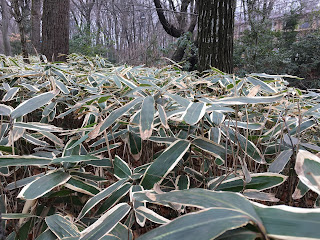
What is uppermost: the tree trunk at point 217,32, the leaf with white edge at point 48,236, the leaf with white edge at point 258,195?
the tree trunk at point 217,32

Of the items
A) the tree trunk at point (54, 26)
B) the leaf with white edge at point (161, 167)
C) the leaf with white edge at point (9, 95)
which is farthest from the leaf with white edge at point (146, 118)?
the tree trunk at point (54, 26)

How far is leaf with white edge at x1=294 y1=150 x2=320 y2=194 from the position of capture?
254 millimetres

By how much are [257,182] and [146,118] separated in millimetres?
206

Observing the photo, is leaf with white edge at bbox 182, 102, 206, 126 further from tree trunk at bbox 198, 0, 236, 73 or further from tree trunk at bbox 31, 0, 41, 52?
tree trunk at bbox 31, 0, 41, 52

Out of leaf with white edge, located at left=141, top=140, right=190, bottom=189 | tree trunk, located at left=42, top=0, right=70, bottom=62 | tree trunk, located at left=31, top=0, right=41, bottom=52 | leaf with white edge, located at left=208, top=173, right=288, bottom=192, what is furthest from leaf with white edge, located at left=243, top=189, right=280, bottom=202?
tree trunk, located at left=31, top=0, right=41, bottom=52

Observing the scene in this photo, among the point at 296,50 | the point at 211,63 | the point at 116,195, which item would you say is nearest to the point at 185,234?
the point at 116,195

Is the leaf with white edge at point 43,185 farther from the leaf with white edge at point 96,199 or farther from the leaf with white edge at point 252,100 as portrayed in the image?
the leaf with white edge at point 252,100

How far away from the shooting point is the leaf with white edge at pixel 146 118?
14.8 inches

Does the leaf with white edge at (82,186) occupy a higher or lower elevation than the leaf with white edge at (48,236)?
Result: higher

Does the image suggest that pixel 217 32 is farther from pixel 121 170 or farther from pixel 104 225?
pixel 104 225

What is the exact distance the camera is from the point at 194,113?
0.38 meters

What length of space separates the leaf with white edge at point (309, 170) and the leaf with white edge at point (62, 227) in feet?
0.99

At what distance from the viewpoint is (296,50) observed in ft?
18.9

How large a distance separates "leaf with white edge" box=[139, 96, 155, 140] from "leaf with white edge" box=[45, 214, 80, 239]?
0.17 metres
